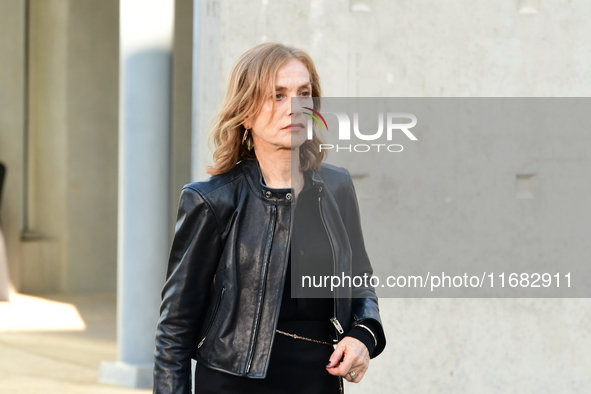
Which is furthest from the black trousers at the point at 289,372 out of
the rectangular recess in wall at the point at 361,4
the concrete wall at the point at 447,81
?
the rectangular recess in wall at the point at 361,4

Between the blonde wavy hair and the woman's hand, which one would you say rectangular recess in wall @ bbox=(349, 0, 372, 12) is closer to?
the blonde wavy hair

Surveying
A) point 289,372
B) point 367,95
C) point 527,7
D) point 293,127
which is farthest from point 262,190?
point 527,7

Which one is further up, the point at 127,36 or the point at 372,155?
the point at 127,36

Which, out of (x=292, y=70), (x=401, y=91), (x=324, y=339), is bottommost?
(x=324, y=339)

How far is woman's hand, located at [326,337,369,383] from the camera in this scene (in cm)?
236

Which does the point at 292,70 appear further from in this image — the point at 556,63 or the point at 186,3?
the point at 186,3

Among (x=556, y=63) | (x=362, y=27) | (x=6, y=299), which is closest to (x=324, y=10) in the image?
(x=362, y=27)

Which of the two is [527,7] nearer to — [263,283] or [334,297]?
[334,297]

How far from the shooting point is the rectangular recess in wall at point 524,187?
5141 millimetres

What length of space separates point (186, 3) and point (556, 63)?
137 inches

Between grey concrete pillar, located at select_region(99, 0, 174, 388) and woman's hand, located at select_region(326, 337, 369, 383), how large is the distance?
370 centimetres

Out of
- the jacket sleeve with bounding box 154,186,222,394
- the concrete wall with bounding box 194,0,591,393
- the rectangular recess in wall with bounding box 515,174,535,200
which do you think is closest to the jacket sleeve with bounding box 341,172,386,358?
the jacket sleeve with bounding box 154,186,222,394

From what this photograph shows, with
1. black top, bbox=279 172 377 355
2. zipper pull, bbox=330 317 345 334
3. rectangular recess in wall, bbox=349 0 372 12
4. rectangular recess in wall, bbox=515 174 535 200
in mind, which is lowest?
zipper pull, bbox=330 317 345 334

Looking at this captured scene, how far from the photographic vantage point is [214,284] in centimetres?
240
